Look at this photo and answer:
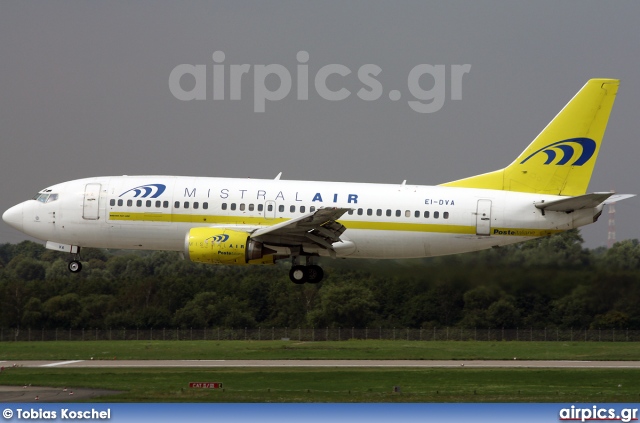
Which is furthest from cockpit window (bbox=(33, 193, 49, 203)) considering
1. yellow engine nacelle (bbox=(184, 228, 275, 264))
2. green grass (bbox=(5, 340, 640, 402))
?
green grass (bbox=(5, 340, 640, 402))

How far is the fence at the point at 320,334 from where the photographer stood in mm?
73625

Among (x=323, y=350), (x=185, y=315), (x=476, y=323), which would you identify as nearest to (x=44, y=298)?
(x=185, y=315)

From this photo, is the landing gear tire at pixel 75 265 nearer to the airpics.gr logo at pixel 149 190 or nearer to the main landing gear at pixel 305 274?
the airpics.gr logo at pixel 149 190

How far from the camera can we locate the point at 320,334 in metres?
78.8

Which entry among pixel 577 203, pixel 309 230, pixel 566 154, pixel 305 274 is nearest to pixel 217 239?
pixel 309 230

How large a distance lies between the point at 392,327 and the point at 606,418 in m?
36.6

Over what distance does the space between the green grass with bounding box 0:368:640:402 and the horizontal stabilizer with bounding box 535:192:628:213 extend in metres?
8.27

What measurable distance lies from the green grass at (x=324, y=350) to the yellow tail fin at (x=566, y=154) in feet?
62.1

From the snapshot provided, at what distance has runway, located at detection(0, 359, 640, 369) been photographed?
6181cm

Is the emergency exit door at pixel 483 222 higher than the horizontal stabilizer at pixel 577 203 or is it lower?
lower

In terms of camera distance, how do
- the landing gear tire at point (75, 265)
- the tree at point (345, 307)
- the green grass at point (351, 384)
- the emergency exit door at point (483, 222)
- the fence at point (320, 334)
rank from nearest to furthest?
A: the emergency exit door at point (483, 222) < the green grass at point (351, 384) < the landing gear tire at point (75, 265) < the fence at point (320, 334) < the tree at point (345, 307)

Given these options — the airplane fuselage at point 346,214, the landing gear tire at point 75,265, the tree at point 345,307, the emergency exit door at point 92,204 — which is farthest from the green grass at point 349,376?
the emergency exit door at point 92,204

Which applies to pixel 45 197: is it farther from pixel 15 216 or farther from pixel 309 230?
pixel 309 230

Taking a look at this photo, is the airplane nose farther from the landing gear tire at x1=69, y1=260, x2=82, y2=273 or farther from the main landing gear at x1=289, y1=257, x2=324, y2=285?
the main landing gear at x1=289, y1=257, x2=324, y2=285
